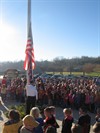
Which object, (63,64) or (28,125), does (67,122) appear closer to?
(28,125)

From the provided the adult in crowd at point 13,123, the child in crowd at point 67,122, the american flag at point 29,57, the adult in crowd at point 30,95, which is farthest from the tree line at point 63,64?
the adult in crowd at point 13,123

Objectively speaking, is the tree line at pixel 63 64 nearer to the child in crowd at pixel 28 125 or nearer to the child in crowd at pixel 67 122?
the child in crowd at pixel 67 122

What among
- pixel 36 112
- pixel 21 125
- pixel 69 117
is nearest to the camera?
pixel 21 125

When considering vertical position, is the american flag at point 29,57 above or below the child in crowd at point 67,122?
above

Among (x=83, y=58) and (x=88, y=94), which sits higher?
(x=83, y=58)

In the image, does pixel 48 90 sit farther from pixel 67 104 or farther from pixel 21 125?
pixel 21 125

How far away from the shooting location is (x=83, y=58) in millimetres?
79125

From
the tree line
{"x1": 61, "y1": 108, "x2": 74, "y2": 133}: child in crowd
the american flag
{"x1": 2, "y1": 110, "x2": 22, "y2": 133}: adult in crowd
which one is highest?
the tree line

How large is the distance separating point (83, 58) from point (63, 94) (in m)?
61.7

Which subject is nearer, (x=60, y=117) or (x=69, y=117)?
(x=69, y=117)

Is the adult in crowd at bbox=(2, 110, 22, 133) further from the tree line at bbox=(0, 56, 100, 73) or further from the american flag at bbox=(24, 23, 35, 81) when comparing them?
the tree line at bbox=(0, 56, 100, 73)

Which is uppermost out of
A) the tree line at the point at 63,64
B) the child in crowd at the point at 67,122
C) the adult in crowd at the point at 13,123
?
the tree line at the point at 63,64

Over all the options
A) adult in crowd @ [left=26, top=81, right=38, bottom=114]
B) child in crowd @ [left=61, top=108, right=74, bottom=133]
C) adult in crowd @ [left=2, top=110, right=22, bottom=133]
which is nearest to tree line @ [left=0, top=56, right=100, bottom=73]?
adult in crowd @ [left=26, top=81, right=38, bottom=114]

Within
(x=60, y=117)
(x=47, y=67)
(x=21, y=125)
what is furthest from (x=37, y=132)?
(x=47, y=67)
